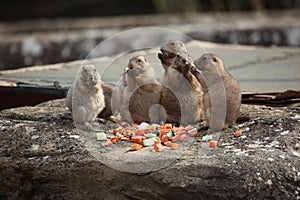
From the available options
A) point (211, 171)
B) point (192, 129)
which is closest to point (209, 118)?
point (192, 129)

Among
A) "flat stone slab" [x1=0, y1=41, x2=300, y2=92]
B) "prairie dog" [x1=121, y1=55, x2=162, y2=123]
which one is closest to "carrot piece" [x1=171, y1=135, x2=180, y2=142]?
"prairie dog" [x1=121, y1=55, x2=162, y2=123]

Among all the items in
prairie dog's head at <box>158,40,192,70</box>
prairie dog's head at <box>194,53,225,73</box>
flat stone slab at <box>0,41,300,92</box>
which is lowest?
flat stone slab at <box>0,41,300,92</box>

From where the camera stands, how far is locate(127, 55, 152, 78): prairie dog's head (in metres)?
3.95

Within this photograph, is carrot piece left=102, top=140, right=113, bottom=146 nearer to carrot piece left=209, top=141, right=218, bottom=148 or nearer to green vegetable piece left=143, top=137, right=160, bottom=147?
green vegetable piece left=143, top=137, right=160, bottom=147

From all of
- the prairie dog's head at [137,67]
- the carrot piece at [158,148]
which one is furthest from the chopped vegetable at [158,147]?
the prairie dog's head at [137,67]

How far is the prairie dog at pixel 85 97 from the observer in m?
3.89

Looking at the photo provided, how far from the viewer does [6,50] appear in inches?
294

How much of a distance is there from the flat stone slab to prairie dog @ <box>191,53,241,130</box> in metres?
0.36

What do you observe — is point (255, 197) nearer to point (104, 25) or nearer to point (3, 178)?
point (3, 178)

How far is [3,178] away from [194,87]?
42.4 inches

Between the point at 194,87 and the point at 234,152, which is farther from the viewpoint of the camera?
the point at 194,87

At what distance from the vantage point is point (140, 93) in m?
3.96

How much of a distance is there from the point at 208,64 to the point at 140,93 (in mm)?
399

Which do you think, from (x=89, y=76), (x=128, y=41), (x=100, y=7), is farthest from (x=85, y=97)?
(x=100, y=7)
